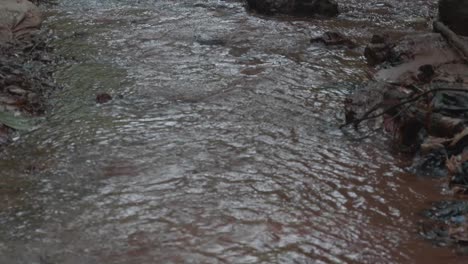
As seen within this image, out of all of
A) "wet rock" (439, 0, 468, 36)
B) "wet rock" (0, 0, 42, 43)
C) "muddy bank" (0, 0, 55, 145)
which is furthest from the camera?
"wet rock" (0, 0, 42, 43)

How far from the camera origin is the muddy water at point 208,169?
11.9 feet

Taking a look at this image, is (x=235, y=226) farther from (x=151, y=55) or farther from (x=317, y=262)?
(x=151, y=55)

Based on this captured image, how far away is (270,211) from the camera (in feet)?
13.1

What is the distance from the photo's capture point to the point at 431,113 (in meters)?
4.98

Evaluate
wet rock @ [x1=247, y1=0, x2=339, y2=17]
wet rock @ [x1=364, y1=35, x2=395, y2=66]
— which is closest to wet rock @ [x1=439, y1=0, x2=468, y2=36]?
wet rock @ [x1=364, y1=35, x2=395, y2=66]

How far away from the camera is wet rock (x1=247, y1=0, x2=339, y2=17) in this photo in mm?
9805

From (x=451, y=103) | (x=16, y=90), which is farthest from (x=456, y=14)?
(x=16, y=90)

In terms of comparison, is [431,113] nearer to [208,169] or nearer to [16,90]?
[208,169]

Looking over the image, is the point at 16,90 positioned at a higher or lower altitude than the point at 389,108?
lower

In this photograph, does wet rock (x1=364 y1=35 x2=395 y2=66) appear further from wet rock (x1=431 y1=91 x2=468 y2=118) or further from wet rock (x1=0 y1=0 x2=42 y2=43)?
wet rock (x1=0 y1=0 x2=42 y2=43)

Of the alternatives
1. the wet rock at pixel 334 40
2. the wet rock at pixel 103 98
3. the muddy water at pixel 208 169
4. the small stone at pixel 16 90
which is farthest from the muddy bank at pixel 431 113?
the small stone at pixel 16 90

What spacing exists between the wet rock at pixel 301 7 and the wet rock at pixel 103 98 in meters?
4.52

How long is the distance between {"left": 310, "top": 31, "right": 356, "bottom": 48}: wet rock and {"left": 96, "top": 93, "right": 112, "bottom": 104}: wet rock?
127 inches

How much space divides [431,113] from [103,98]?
10.4ft
